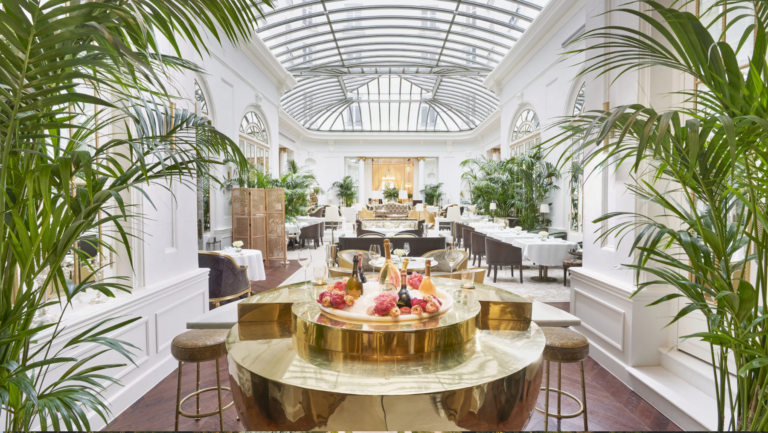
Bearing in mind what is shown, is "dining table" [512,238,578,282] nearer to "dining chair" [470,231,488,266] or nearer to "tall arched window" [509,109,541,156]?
"dining chair" [470,231,488,266]

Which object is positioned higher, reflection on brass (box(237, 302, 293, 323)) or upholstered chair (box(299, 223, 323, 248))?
reflection on brass (box(237, 302, 293, 323))

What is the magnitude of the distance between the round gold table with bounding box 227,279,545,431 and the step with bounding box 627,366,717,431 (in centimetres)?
142

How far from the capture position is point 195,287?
408cm

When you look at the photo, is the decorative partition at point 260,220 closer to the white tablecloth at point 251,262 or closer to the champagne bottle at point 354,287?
the white tablecloth at point 251,262

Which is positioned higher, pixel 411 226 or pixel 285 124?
pixel 285 124

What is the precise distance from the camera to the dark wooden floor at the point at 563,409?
8.86 feet

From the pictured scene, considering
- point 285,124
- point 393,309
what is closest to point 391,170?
point 285,124

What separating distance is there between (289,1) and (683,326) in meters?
9.29

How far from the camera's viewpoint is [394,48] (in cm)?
1247

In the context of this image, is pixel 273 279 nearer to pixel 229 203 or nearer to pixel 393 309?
pixel 229 203

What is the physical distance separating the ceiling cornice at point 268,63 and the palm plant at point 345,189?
9211 millimetres

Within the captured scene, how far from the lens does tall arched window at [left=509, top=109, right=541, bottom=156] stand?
10773mm

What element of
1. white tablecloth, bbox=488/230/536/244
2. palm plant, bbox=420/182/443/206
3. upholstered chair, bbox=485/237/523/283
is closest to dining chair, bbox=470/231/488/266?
white tablecloth, bbox=488/230/536/244

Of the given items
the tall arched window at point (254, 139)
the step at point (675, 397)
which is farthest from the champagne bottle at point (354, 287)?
the tall arched window at point (254, 139)
